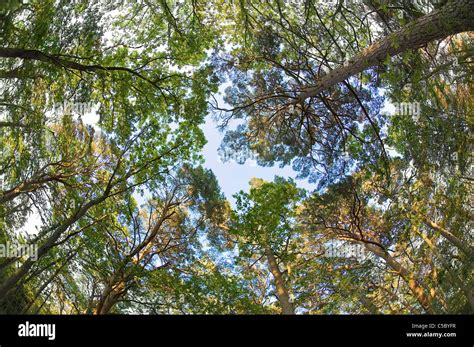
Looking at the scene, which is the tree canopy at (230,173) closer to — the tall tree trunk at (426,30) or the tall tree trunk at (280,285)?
the tall tree trunk at (280,285)

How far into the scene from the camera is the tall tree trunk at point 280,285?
5.44 meters

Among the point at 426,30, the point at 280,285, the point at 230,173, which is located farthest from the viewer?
the point at 230,173

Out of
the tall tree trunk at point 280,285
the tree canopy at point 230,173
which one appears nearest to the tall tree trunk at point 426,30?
the tree canopy at point 230,173

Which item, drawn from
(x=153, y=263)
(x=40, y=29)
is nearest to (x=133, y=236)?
(x=153, y=263)

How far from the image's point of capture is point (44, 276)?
5160 millimetres

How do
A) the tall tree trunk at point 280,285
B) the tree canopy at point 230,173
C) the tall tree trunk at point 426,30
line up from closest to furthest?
1. the tall tree trunk at point 426,30
2. the tree canopy at point 230,173
3. the tall tree trunk at point 280,285

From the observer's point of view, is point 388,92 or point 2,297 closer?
point 2,297

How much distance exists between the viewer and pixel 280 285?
18.4 ft

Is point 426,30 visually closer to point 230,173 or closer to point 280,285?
point 230,173

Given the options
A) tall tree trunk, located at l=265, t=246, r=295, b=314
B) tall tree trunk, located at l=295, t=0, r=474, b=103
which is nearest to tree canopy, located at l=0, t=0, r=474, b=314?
tall tree trunk, located at l=265, t=246, r=295, b=314

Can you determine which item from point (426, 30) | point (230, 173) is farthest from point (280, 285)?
point (426, 30)

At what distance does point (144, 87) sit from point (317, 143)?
2613mm
